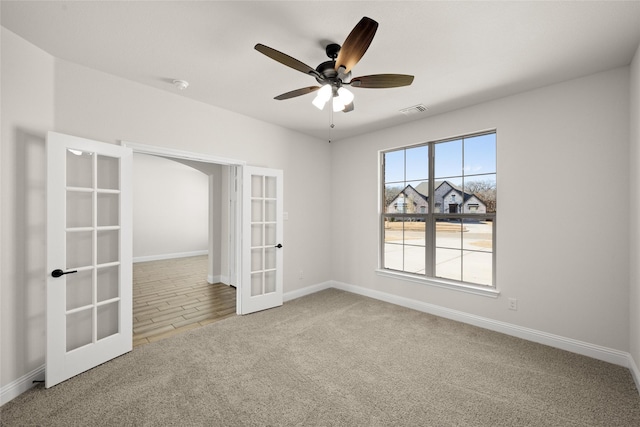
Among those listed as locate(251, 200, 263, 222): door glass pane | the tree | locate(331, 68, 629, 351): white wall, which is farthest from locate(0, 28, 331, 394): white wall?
locate(331, 68, 629, 351): white wall

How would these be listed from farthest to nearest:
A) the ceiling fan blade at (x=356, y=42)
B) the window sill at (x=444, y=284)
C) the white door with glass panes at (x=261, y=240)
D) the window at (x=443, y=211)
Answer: the white door with glass panes at (x=261, y=240) → the window at (x=443, y=211) → the window sill at (x=444, y=284) → the ceiling fan blade at (x=356, y=42)

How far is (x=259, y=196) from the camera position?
3871 mm

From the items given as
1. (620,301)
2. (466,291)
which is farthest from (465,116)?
(620,301)

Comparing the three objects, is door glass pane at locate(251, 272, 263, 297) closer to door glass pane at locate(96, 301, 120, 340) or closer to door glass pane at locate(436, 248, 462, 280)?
door glass pane at locate(96, 301, 120, 340)

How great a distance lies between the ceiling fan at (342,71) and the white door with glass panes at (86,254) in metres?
1.81

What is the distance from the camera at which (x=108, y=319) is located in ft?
8.54

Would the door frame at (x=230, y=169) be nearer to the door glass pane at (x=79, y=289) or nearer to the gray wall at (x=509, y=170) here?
the gray wall at (x=509, y=170)

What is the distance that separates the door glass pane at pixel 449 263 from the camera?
3.54 m

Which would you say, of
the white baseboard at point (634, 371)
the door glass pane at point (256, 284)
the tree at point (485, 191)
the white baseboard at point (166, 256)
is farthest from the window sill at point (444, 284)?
the white baseboard at point (166, 256)

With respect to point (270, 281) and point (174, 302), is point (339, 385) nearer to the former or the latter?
point (270, 281)

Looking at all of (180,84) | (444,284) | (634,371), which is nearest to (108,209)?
(180,84)

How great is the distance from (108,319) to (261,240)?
73.4 inches

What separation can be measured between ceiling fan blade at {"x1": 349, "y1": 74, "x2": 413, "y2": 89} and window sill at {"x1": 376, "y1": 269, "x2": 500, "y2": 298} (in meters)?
2.58

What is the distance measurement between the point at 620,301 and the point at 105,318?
4.77 m
